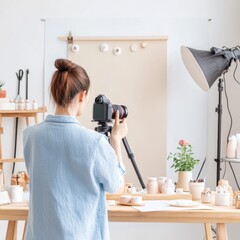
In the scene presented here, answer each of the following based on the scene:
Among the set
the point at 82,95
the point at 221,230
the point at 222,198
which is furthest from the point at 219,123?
the point at 82,95

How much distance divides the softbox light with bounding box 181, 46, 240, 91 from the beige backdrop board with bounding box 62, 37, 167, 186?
40 cm

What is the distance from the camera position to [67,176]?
1637 millimetres

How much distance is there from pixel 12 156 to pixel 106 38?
42.5 inches

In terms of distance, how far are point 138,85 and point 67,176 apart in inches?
80.5

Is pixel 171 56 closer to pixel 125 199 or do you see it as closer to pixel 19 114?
pixel 19 114

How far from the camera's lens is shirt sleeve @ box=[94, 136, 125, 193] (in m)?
1.63

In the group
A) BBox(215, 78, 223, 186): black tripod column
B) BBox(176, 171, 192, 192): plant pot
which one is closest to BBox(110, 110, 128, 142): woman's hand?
BBox(176, 171, 192, 192): plant pot

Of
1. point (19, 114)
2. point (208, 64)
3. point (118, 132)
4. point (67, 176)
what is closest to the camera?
point (67, 176)

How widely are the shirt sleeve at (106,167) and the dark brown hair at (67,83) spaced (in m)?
0.18

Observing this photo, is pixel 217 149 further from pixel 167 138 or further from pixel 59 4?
pixel 59 4

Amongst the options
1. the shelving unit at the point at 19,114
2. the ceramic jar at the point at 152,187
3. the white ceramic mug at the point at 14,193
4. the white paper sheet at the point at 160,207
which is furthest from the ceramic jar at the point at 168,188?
the shelving unit at the point at 19,114

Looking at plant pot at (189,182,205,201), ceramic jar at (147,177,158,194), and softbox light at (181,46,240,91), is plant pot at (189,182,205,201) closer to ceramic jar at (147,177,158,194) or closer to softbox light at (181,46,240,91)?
ceramic jar at (147,177,158,194)

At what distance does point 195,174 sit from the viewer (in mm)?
3611

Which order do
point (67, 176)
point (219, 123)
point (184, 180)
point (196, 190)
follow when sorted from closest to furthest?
1. point (67, 176)
2. point (196, 190)
3. point (184, 180)
4. point (219, 123)
